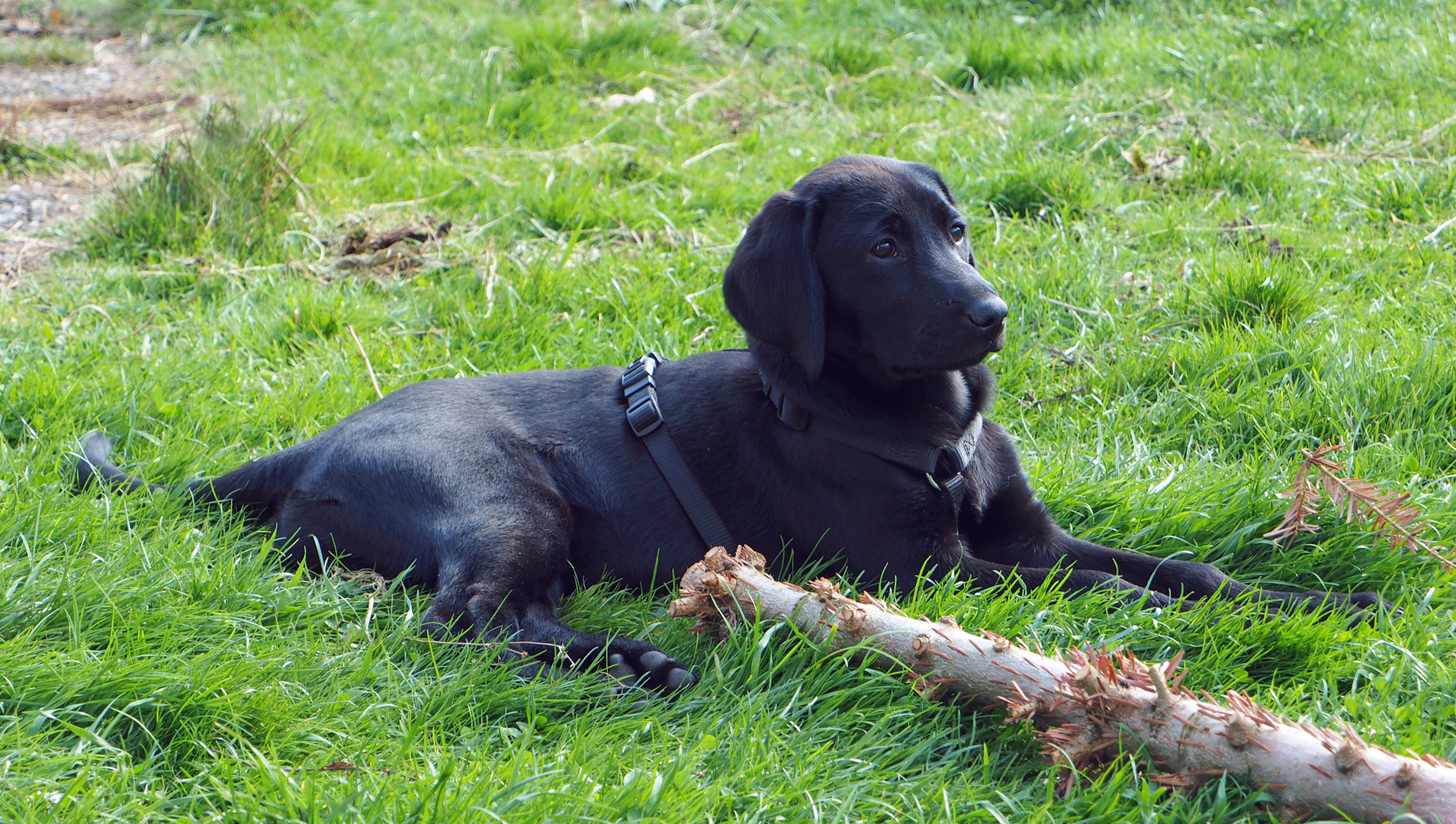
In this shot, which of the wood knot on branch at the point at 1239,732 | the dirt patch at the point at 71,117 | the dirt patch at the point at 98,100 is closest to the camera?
the wood knot on branch at the point at 1239,732

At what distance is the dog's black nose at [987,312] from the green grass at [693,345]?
591 millimetres

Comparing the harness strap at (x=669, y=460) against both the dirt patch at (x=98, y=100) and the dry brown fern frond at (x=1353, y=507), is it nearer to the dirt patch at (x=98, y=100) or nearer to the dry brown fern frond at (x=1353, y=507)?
the dry brown fern frond at (x=1353, y=507)

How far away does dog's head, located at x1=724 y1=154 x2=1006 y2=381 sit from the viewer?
8.30 feet

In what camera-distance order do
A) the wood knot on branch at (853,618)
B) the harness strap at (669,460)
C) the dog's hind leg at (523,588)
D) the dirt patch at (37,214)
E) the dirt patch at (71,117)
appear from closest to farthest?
the wood knot on branch at (853,618)
the dog's hind leg at (523,588)
the harness strap at (669,460)
the dirt patch at (37,214)
the dirt patch at (71,117)

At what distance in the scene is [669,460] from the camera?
2.72 m

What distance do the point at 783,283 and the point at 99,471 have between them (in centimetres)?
173

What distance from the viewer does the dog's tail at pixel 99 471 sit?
110 inches

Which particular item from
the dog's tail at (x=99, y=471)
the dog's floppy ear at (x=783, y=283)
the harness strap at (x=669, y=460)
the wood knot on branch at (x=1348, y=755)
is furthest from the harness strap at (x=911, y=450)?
the dog's tail at (x=99, y=471)

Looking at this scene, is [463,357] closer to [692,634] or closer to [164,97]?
[692,634]

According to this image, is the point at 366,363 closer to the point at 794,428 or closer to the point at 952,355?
the point at 794,428

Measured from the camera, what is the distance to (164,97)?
6.40 metres

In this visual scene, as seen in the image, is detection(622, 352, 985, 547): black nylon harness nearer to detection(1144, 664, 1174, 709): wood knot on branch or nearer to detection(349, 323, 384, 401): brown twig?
detection(1144, 664, 1174, 709): wood knot on branch

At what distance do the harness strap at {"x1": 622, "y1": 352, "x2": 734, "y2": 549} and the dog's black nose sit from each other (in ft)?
2.44

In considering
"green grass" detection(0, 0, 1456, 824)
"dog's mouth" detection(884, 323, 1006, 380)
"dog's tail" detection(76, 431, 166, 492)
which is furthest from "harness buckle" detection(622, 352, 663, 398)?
"dog's tail" detection(76, 431, 166, 492)
